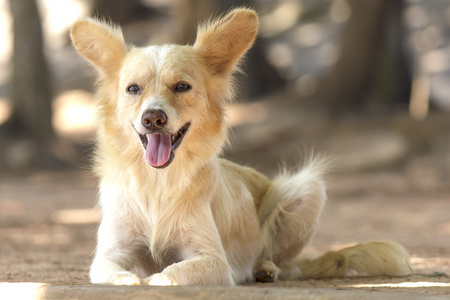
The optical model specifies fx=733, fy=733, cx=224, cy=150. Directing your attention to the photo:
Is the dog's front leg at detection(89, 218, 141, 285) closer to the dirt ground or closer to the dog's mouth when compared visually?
the dirt ground

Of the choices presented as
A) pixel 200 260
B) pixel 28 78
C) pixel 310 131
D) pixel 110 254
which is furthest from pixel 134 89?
pixel 28 78

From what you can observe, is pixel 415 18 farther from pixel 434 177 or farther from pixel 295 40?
pixel 434 177

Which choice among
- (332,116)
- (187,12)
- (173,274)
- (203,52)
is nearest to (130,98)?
(203,52)

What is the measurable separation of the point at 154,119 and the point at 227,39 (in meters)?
1.25

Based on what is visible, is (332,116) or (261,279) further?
(332,116)

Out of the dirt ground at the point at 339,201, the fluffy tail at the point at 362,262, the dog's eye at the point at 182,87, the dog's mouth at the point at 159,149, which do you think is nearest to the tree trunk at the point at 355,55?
the dirt ground at the point at 339,201

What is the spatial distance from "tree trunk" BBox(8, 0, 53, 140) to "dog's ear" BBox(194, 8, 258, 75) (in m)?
12.7

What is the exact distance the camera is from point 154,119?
535cm

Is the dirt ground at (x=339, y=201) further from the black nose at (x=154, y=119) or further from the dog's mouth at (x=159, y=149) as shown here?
the black nose at (x=154, y=119)

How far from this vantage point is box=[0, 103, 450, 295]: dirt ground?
23.4 ft

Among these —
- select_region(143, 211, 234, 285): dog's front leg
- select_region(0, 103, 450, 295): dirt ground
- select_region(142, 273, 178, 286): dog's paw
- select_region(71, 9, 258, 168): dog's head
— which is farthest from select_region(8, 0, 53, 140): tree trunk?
select_region(142, 273, 178, 286): dog's paw

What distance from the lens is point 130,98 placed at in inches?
227

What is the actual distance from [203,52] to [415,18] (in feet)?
80.1

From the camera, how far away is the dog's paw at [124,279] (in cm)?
490
